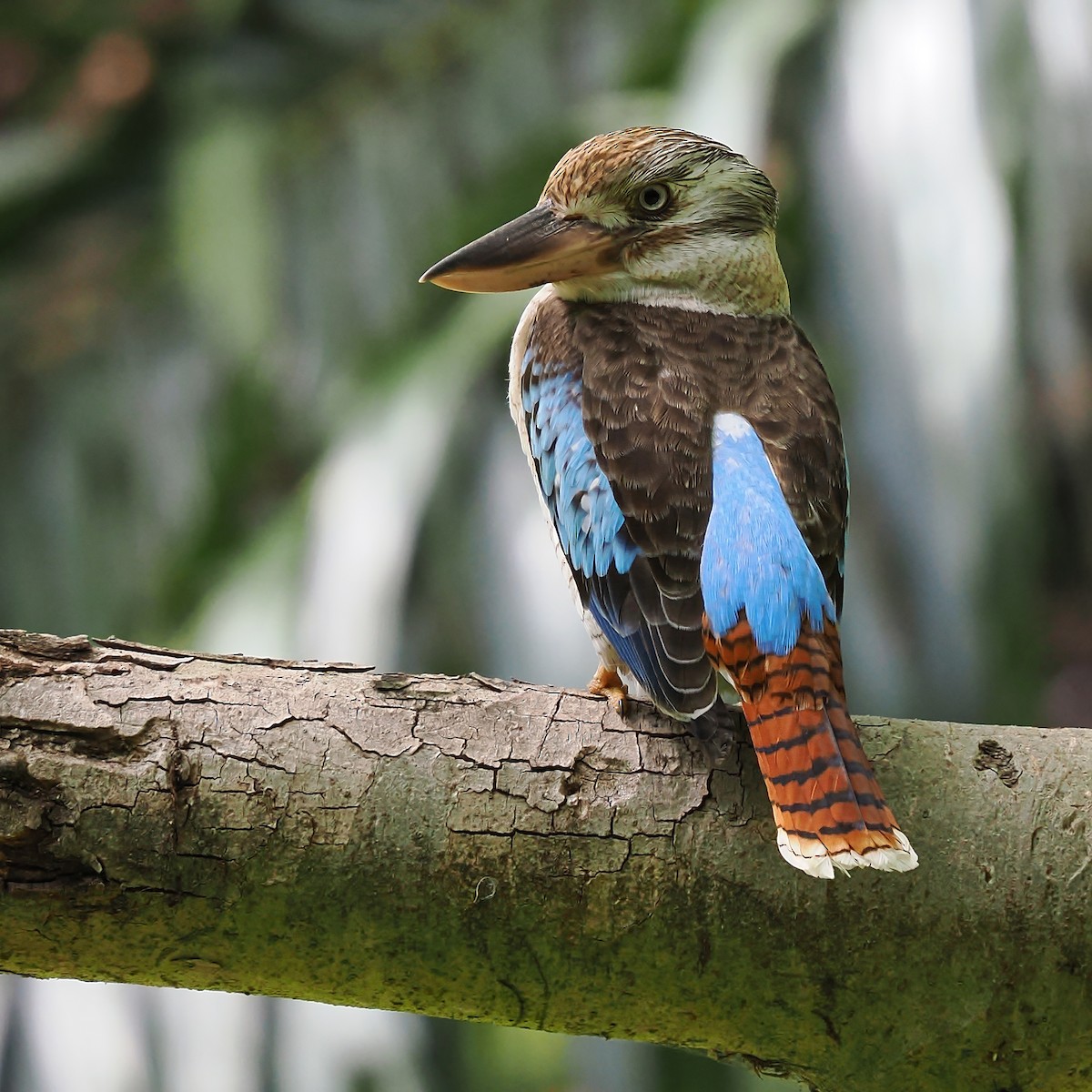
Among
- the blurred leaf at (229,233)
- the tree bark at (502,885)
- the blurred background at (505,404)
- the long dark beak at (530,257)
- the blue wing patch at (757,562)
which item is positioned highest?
the blurred leaf at (229,233)

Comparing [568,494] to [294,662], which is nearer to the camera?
[294,662]

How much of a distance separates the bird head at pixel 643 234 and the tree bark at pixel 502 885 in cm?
80

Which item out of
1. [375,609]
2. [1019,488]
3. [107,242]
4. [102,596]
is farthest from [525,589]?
[107,242]

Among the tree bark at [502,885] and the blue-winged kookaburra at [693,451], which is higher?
the blue-winged kookaburra at [693,451]

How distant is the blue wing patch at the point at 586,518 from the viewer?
1633mm

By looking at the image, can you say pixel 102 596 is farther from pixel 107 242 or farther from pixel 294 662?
pixel 294 662

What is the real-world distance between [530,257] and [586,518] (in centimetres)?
43

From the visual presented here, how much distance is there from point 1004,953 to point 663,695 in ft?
1.42

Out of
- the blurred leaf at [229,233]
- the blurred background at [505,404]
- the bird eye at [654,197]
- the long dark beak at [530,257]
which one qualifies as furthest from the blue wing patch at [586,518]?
the blurred leaf at [229,233]

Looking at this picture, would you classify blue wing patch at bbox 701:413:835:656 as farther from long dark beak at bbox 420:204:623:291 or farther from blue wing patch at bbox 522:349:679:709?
long dark beak at bbox 420:204:623:291

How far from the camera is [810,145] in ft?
12.3

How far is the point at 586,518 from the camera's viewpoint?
1799 millimetres

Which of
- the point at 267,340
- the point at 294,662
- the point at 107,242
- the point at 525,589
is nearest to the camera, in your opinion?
the point at 294,662

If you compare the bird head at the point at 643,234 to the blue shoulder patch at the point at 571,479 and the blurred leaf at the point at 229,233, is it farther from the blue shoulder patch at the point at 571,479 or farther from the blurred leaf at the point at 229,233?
the blurred leaf at the point at 229,233
